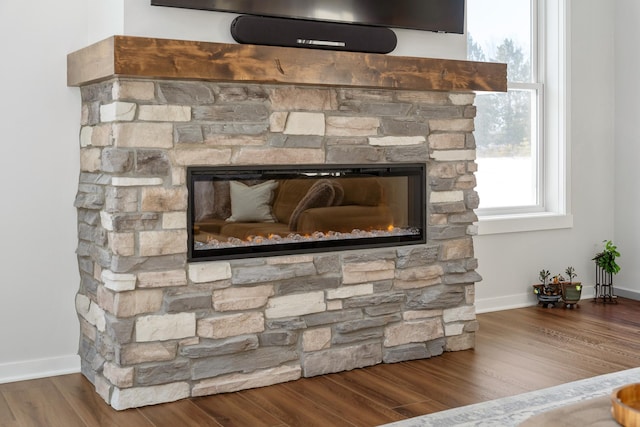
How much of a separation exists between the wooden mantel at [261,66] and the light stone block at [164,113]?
0.45ft

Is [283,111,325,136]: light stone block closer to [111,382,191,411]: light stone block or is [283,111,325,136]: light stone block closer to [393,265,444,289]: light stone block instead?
[393,265,444,289]: light stone block

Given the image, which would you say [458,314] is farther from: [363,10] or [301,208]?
[363,10]

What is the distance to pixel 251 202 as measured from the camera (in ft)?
11.9

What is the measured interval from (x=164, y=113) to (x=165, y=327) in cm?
93

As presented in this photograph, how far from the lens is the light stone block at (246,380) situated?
3457 mm

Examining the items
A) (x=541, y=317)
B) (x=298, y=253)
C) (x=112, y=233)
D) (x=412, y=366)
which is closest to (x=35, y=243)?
(x=112, y=233)

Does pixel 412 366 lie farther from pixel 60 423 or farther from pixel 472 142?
pixel 60 423

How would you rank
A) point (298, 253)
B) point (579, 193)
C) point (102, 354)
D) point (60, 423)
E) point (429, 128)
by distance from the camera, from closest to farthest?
point (60, 423) < point (102, 354) < point (298, 253) < point (429, 128) < point (579, 193)

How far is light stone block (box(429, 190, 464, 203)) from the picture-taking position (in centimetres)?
410

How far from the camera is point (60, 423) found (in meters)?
3.12

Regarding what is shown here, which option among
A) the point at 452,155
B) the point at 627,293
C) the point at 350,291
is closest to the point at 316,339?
the point at 350,291

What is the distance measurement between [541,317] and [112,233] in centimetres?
288

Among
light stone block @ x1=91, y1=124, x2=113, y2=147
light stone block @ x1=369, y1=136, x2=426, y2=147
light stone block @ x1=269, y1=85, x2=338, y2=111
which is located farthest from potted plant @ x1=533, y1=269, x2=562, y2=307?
light stone block @ x1=91, y1=124, x2=113, y2=147

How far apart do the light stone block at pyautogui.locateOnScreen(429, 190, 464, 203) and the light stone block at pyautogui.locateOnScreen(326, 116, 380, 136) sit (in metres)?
0.50
